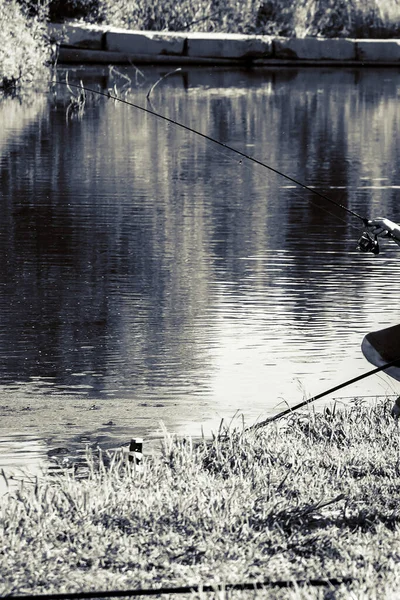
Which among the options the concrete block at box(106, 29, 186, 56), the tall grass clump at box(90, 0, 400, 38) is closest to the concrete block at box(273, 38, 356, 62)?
the tall grass clump at box(90, 0, 400, 38)

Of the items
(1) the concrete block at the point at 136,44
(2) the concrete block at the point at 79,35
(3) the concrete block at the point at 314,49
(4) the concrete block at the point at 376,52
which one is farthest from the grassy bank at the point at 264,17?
(1) the concrete block at the point at 136,44

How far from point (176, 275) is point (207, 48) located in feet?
78.6

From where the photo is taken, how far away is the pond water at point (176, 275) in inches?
237

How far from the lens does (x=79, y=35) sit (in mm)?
31891

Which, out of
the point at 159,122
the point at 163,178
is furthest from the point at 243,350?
the point at 159,122

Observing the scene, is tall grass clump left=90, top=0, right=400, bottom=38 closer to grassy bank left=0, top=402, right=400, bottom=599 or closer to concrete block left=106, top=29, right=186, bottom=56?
concrete block left=106, top=29, right=186, bottom=56

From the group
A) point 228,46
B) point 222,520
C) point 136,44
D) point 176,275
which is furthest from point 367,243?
point 228,46

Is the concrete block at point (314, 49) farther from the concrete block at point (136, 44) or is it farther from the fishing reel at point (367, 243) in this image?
the fishing reel at point (367, 243)

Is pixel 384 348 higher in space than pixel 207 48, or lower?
lower

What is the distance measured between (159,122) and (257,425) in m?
13.5

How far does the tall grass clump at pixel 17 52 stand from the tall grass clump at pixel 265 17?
9.29 m

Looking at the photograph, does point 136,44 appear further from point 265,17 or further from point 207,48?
point 265,17

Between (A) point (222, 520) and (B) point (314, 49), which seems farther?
(B) point (314, 49)

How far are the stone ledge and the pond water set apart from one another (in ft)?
44.7
